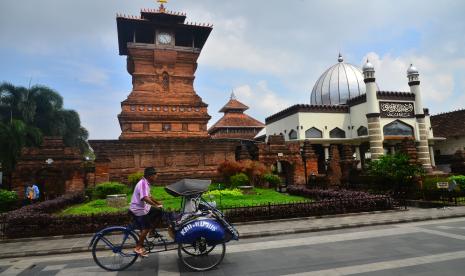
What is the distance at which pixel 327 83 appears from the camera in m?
38.8

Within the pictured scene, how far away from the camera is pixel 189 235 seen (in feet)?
19.7

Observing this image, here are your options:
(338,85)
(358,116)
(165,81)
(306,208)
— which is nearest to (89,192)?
(165,81)

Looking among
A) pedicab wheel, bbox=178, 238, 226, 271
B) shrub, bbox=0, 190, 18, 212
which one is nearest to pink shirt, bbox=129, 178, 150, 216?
pedicab wheel, bbox=178, 238, 226, 271

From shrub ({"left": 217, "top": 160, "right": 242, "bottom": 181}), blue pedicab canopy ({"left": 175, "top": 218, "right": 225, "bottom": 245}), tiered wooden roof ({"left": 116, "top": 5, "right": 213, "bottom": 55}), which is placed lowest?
blue pedicab canopy ({"left": 175, "top": 218, "right": 225, "bottom": 245})

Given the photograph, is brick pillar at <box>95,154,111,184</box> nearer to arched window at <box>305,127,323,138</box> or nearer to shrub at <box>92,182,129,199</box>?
shrub at <box>92,182,129,199</box>

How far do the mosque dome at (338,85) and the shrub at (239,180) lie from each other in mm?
22138

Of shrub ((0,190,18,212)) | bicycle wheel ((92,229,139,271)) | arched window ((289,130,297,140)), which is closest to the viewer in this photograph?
bicycle wheel ((92,229,139,271))

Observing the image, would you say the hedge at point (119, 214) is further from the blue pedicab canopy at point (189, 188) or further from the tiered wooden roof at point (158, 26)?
the tiered wooden roof at point (158, 26)

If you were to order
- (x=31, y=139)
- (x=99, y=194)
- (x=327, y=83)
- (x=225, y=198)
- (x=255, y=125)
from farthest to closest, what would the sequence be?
(x=255, y=125) → (x=327, y=83) → (x=31, y=139) → (x=99, y=194) → (x=225, y=198)

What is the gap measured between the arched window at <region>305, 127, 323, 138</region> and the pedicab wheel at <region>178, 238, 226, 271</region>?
2687cm

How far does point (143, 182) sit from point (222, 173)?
46.6ft

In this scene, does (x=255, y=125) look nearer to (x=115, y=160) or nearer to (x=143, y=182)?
(x=115, y=160)

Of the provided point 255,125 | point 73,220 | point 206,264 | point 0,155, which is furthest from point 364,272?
point 255,125

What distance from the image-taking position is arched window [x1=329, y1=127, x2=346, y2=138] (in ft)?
109
